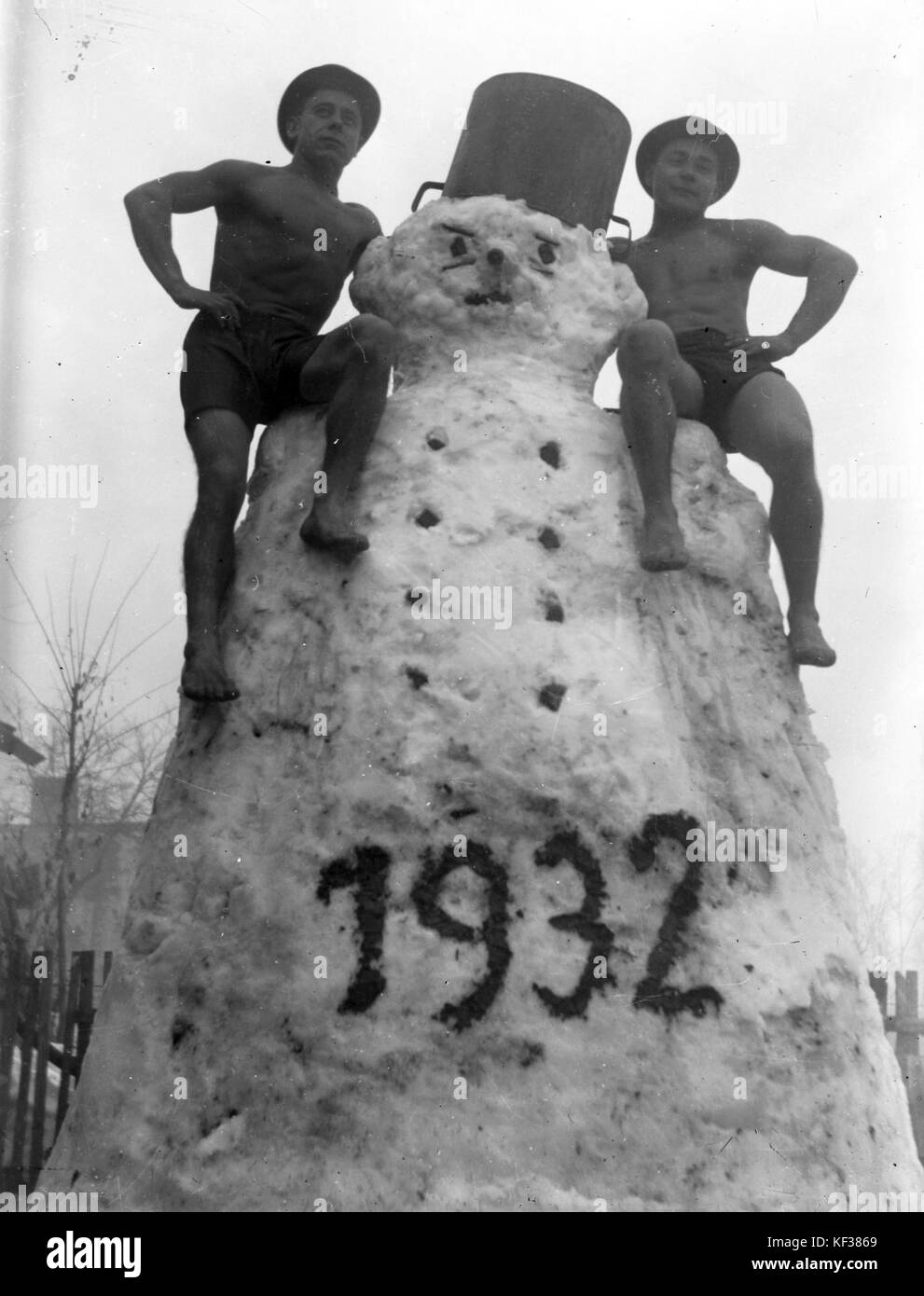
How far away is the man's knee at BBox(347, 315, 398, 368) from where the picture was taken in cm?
416

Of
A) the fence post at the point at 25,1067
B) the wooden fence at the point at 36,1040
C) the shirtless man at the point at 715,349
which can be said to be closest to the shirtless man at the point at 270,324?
the shirtless man at the point at 715,349

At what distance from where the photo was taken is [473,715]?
3803 mm

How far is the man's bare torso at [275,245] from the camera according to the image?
458 cm

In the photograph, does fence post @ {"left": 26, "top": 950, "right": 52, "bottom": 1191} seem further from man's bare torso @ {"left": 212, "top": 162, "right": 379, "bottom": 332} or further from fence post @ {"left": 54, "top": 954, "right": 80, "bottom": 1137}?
man's bare torso @ {"left": 212, "top": 162, "right": 379, "bottom": 332}

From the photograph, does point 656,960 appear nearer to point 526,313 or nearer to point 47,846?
point 526,313

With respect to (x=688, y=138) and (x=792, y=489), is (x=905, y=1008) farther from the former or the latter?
(x=688, y=138)

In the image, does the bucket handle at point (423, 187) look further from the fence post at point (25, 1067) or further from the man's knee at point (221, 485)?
the fence post at point (25, 1067)

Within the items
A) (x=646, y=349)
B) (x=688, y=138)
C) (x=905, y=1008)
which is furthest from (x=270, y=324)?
(x=905, y=1008)

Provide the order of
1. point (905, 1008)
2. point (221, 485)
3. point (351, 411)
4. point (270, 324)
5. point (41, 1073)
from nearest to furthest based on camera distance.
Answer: point (351, 411), point (221, 485), point (270, 324), point (905, 1008), point (41, 1073)

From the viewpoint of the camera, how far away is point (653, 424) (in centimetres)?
421

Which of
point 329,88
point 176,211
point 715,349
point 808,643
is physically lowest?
point 808,643

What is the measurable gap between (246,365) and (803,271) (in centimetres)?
196

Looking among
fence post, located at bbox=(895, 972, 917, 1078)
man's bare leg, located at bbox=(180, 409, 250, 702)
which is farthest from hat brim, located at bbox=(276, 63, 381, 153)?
fence post, located at bbox=(895, 972, 917, 1078)

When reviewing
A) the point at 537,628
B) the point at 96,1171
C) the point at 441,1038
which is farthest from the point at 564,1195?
the point at 537,628
